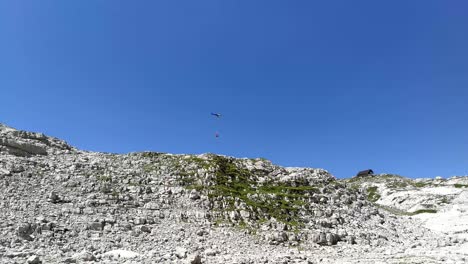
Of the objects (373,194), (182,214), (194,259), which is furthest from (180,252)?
(373,194)

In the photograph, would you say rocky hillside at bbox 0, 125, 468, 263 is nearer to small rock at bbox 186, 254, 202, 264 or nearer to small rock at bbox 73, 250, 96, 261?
small rock at bbox 186, 254, 202, 264

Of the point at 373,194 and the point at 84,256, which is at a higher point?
the point at 373,194

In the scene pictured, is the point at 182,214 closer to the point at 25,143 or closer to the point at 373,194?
the point at 25,143

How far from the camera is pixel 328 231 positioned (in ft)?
118

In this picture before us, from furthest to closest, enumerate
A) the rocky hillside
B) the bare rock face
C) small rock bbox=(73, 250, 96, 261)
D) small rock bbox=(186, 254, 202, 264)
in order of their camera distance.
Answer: the bare rock face → the rocky hillside → small rock bbox=(186, 254, 202, 264) → small rock bbox=(73, 250, 96, 261)

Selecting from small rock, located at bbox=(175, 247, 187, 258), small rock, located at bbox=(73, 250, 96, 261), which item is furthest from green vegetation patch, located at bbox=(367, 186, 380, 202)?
small rock, located at bbox=(73, 250, 96, 261)

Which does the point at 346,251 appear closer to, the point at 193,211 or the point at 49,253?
the point at 193,211

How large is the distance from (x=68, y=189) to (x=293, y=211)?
25032 millimetres

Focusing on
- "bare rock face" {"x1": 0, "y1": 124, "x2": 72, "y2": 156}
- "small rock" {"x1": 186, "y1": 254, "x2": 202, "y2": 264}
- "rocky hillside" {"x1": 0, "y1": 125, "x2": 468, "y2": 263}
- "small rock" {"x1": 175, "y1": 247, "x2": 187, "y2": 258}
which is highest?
"bare rock face" {"x1": 0, "y1": 124, "x2": 72, "y2": 156}

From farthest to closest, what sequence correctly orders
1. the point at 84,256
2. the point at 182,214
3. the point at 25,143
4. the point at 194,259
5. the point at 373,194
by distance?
the point at 373,194, the point at 25,143, the point at 182,214, the point at 194,259, the point at 84,256

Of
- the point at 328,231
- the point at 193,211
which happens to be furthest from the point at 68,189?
the point at 328,231

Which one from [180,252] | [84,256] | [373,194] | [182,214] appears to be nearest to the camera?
[84,256]

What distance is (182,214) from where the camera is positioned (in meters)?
35.4

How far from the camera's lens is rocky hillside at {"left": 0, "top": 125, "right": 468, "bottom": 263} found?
84.2 ft
